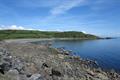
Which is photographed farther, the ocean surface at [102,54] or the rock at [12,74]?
the ocean surface at [102,54]

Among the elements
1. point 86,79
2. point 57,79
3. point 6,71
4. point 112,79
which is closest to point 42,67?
point 57,79

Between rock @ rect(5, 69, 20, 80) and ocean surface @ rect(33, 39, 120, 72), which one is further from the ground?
rock @ rect(5, 69, 20, 80)

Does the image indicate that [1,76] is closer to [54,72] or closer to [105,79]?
[54,72]

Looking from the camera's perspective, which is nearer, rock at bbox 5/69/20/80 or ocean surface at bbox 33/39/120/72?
rock at bbox 5/69/20/80

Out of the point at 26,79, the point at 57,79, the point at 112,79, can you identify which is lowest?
the point at 112,79

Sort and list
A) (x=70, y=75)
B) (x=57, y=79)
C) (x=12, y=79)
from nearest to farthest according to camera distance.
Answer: (x=12, y=79) → (x=57, y=79) → (x=70, y=75)

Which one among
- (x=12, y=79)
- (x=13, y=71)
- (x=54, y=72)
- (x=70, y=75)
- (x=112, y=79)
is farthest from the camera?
(x=112, y=79)

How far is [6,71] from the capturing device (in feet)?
54.6

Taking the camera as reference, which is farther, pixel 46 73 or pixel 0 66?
pixel 46 73

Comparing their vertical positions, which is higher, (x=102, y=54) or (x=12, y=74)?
(x=12, y=74)

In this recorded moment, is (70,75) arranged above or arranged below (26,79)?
below

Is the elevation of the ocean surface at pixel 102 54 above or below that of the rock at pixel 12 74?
below

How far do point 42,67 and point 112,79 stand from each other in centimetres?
1175

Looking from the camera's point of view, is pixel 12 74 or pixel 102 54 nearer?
pixel 12 74
